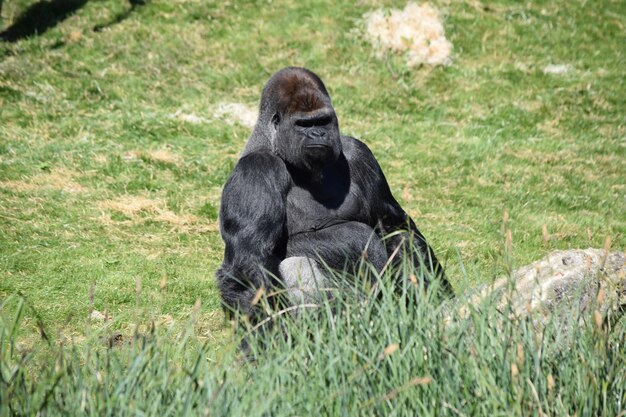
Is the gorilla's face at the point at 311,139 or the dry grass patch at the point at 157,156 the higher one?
the gorilla's face at the point at 311,139

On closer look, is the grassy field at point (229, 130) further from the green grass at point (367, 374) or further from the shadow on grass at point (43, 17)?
the green grass at point (367, 374)

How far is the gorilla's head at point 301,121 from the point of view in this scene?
14.3 feet

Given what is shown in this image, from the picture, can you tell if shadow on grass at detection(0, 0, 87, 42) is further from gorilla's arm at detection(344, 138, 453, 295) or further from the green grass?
the green grass

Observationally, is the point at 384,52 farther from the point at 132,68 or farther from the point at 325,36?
the point at 132,68

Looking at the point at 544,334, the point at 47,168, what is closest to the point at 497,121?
the point at 47,168

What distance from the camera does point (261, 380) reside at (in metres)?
2.95

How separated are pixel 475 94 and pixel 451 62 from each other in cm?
57

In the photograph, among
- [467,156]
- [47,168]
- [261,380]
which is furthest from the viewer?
[467,156]

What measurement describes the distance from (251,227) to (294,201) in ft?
1.31

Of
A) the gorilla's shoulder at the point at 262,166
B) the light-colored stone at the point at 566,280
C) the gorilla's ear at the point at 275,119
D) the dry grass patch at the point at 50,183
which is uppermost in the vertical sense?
the gorilla's ear at the point at 275,119

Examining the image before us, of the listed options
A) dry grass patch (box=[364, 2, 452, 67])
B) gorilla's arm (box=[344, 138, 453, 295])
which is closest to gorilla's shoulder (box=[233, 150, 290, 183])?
gorilla's arm (box=[344, 138, 453, 295])

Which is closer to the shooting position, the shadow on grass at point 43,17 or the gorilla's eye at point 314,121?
the gorilla's eye at point 314,121

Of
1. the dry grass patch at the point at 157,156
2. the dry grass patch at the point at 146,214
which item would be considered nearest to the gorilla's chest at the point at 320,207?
the dry grass patch at the point at 146,214

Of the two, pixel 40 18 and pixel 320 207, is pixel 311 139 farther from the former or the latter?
pixel 40 18
